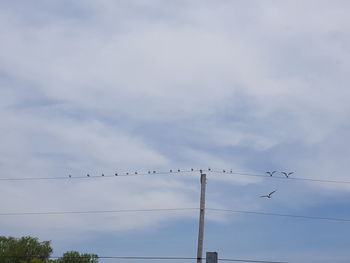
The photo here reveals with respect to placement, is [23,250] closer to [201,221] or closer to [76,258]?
[76,258]

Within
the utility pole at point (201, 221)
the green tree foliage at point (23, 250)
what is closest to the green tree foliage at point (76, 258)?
the green tree foliage at point (23, 250)

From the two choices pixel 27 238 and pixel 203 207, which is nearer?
pixel 203 207

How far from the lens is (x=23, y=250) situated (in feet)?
268

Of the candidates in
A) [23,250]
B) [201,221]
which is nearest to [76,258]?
[23,250]

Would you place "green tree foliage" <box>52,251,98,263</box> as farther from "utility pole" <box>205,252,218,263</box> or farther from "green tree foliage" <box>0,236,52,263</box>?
"utility pole" <box>205,252,218,263</box>

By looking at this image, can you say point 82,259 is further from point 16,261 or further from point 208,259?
point 208,259

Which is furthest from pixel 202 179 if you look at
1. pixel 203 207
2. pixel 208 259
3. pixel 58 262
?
pixel 58 262

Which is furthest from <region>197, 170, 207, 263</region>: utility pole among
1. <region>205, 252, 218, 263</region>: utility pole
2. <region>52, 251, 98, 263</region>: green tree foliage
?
<region>52, 251, 98, 263</region>: green tree foliage

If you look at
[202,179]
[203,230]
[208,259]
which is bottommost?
[208,259]

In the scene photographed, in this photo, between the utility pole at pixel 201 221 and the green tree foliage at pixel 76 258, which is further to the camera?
the green tree foliage at pixel 76 258

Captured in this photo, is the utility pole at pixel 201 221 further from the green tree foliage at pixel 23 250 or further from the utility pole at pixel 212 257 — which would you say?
the green tree foliage at pixel 23 250

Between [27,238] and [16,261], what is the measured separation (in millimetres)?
3572

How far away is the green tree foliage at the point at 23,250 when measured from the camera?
8069cm

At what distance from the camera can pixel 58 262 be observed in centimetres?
7762
